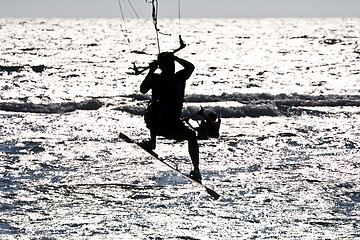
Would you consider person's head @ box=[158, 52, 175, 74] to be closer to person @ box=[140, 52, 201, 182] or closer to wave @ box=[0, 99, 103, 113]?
person @ box=[140, 52, 201, 182]

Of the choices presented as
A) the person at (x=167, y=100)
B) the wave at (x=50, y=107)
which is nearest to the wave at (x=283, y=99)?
the wave at (x=50, y=107)

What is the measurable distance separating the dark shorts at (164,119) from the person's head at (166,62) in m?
0.55

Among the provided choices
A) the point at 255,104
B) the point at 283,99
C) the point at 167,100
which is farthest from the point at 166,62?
the point at 283,99

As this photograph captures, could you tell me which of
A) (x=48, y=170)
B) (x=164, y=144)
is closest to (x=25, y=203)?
(x=48, y=170)

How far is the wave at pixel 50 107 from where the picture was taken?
2586 cm

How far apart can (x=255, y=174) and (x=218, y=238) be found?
12.9 feet

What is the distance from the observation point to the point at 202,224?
11523 mm

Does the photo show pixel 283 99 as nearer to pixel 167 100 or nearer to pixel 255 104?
pixel 255 104

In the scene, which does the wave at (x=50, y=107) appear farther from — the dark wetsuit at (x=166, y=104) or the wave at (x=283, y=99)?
the dark wetsuit at (x=166, y=104)

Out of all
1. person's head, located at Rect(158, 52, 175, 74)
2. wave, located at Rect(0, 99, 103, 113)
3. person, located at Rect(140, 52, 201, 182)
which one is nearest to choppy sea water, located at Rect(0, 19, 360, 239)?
wave, located at Rect(0, 99, 103, 113)

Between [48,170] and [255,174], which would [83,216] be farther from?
[255,174]

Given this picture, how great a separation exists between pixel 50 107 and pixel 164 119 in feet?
58.0

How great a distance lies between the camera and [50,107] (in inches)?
1061

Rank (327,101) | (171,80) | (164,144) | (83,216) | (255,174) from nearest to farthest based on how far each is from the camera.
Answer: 1. (171,80)
2. (83,216)
3. (255,174)
4. (164,144)
5. (327,101)
